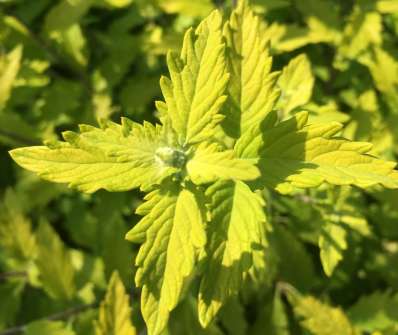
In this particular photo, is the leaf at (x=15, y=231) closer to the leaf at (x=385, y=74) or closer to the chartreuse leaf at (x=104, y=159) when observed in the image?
the chartreuse leaf at (x=104, y=159)

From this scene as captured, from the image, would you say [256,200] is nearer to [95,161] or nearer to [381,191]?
[95,161]

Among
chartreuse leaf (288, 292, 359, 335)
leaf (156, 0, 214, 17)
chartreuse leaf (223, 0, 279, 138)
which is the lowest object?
chartreuse leaf (288, 292, 359, 335)

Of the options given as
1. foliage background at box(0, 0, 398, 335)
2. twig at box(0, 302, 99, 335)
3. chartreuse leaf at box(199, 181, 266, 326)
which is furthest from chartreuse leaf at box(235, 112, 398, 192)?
twig at box(0, 302, 99, 335)

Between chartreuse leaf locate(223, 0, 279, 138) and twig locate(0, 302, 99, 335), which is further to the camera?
twig locate(0, 302, 99, 335)

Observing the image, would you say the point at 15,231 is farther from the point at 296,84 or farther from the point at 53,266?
the point at 296,84

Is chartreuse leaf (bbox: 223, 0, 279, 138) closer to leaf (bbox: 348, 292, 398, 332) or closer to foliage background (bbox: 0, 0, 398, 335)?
foliage background (bbox: 0, 0, 398, 335)

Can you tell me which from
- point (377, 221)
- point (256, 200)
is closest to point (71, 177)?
point (256, 200)

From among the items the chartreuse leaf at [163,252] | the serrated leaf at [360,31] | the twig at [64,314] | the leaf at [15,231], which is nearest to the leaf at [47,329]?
the twig at [64,314]
